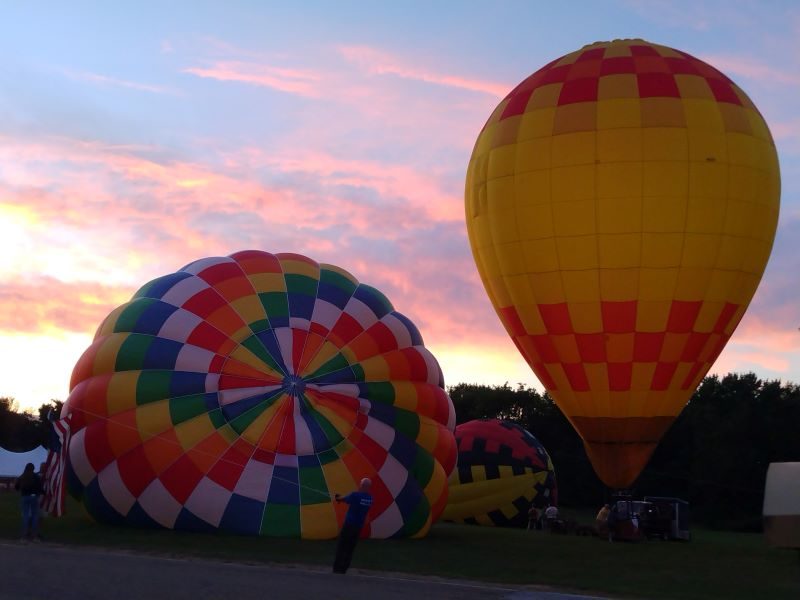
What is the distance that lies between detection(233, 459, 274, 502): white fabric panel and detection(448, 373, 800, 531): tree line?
19.8 meters

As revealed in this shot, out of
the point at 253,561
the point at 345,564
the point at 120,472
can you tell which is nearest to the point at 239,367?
the point at 120,472

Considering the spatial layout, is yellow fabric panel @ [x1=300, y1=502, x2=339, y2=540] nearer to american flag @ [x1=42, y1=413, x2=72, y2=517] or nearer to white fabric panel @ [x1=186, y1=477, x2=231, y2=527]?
white fabric panel @ [x1=186, y1=477, x2=231, y2=527]

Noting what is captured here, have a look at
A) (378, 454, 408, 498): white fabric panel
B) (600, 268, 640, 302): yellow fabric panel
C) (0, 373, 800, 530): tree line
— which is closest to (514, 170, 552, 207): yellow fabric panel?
(600, 268, 640, 302): yellow fabric panel

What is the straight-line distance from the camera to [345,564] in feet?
33.0

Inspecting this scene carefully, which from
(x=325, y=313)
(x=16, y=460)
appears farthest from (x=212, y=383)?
(x=16, y=460)

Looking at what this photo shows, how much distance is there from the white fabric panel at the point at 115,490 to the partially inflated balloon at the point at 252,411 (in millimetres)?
16

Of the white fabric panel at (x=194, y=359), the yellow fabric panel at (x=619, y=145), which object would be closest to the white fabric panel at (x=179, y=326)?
the white fabric panel at (x=194, y=359)

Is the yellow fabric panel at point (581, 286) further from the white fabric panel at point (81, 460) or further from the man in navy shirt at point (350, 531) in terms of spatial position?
the white fabric panel at point (81, 460)

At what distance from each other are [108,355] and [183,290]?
50.2 inches

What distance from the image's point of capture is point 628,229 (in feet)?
52.4

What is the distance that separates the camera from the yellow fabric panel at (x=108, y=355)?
556 inches

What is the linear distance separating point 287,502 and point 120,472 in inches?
83.0

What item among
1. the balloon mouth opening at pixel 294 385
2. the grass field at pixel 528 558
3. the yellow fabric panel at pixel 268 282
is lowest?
the grass field at pixel 528 558

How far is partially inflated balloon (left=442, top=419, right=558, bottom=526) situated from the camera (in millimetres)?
22344
